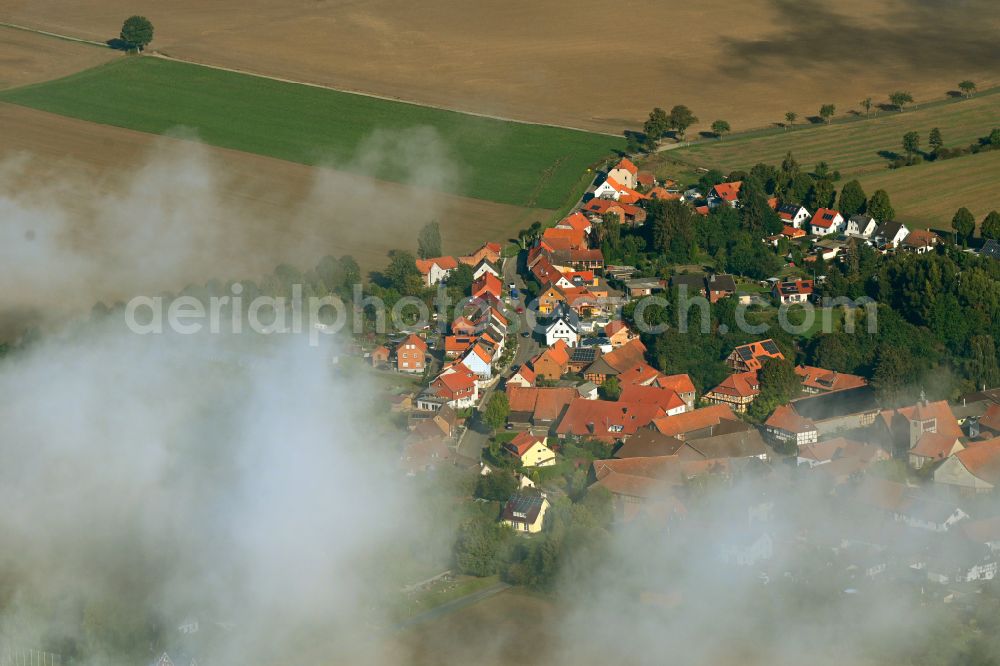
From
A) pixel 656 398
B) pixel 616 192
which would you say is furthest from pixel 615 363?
pixel 616 192

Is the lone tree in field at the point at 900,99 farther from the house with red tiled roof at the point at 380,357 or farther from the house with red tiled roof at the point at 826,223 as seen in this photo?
the house with red tiled roof at the point at 380,357

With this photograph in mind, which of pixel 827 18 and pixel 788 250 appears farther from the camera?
pixel 827 18

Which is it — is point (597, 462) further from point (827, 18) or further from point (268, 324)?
point (827, 18)

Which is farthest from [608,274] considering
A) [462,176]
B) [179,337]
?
[179,337]

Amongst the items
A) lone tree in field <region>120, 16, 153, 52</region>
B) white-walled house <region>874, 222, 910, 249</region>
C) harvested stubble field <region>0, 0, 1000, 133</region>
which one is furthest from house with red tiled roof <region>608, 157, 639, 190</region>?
lone tree in field <region>120, 16, 153, 52</region>

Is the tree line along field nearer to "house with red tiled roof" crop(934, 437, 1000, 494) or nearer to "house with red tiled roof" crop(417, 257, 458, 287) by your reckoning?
"house with red tiled roof" crop(417, 257, 458, 287)

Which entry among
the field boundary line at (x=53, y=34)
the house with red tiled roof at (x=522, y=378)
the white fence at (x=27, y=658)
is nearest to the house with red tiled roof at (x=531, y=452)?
the house with red tiled roof at (x=522, y=378)
